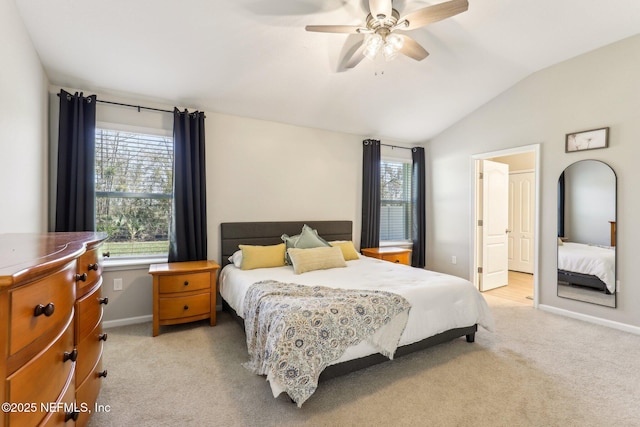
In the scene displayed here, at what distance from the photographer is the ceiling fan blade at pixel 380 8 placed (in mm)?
2030

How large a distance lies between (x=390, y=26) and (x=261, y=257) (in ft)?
8.43

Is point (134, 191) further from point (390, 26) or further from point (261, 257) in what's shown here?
point (390, 26)

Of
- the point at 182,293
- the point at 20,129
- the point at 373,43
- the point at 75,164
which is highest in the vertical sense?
the point at 373,43

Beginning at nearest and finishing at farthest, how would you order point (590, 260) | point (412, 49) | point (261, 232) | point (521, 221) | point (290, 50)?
point (412, 49), point (290, 50), point (590, 260), point (261, 232), point (521, 221)

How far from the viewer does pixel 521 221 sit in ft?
20.2

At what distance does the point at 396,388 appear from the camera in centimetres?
217

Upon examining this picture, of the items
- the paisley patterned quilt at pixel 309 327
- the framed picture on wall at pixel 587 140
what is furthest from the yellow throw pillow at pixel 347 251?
the framed picture on wall at pixel 587 140

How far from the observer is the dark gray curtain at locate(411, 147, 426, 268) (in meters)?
5.36

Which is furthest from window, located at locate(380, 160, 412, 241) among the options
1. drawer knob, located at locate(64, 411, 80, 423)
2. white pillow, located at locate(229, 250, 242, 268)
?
drawer knob, located at locate(64, 411, 80, 423)

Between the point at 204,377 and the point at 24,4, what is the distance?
3.05 meters

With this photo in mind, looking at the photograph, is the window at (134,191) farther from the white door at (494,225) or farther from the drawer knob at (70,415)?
the white door at (494,225)

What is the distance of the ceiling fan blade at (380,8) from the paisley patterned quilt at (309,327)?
6.73 feet

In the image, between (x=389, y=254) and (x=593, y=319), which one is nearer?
(x=593, y=319)

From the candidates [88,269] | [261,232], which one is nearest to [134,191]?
[261,232]
